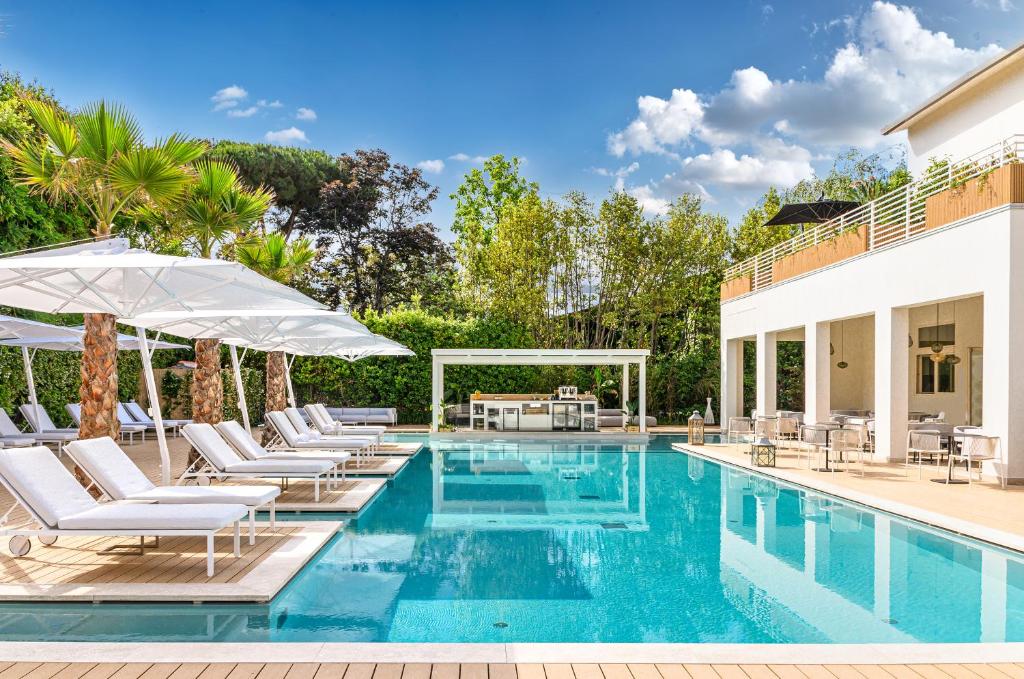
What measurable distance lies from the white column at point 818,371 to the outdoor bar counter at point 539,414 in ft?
18.8

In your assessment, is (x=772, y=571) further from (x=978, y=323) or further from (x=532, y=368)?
(x=532, y=368)

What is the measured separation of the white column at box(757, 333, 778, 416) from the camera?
20094mm

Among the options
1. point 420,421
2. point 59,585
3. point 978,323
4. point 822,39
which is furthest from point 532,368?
point 59,585

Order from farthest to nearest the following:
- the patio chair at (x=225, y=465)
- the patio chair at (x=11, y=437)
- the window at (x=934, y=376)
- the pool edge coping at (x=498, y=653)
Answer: the window at (x=934, y=376), the patio chair at (x=11, y=437), the patio chair at (x=225, y=465), the pool edge coping at (x=498, y=653)

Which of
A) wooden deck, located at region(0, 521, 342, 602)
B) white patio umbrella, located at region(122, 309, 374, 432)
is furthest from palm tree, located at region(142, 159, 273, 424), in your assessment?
wooden deck, located at region(0, 521, 342, 602)

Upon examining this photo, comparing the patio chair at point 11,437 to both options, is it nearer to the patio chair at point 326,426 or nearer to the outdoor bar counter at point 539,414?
the patio chair at point 326,426

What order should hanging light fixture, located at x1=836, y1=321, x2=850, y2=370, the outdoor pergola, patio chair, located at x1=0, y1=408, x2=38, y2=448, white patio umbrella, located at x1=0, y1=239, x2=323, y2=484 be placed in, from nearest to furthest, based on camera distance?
white patio umbrella, located at x1=0, y1=239, x2=323, y2=484 → patio chair, located at x1=0, y1=408, x2=38, y2=448 → the outdoor pergola → hanging light fixture, located at x1=836, y1=321, x2=850, y2=370

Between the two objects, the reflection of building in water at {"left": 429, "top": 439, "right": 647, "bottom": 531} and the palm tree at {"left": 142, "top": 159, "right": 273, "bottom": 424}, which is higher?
the palm tree at {"left": 142, "top": 159, "right": 273, "bottom": 424}

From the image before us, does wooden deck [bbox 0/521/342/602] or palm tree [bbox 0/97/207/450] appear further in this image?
palm tree [bbox 0/97/207/450]

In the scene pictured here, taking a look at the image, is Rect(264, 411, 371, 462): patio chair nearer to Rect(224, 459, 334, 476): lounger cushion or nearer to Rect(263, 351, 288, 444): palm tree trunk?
Rect(263, 351, 288, 444): palm tree trunk

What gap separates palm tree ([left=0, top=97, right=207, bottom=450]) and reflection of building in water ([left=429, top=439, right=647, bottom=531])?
4.01 m

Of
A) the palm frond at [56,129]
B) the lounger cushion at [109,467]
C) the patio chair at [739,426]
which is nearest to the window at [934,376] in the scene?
the patio chair at [739,426]

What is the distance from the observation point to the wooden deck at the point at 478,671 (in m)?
4.28

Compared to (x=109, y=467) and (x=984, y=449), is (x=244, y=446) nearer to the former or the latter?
Answer: (x=109, y=467)
